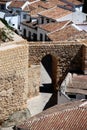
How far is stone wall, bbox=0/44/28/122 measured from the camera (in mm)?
19812

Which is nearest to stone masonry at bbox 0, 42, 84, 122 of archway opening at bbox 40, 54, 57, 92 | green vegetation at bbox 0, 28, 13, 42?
archway opening at bbox 40, 54, 57, 92

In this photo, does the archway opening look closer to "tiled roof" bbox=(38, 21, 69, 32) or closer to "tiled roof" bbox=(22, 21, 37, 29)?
"tiled roof" bbox=(38, 21, 69, 32)

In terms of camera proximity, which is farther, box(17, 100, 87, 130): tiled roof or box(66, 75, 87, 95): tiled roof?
box(66, 75, 87, 95): tiled roof

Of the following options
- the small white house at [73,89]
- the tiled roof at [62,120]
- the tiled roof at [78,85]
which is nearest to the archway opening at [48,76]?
the small white house at [73,89]

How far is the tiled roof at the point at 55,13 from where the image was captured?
3428 cm

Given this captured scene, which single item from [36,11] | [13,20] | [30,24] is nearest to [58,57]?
[30,24]

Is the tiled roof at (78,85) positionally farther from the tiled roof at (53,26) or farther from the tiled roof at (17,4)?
the tiled roof at (17,4)

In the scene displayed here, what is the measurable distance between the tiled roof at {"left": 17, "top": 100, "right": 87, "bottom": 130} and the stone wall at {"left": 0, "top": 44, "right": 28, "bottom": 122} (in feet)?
12.1

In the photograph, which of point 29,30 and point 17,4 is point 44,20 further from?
point 17,4

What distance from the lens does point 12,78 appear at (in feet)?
65.9

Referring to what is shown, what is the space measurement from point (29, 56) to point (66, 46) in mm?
1749

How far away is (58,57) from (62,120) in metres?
7.41

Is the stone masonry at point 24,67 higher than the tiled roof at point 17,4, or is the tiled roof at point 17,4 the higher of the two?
the stone masonry at point 24,67

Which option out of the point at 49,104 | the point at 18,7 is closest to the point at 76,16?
the point at 18,7
